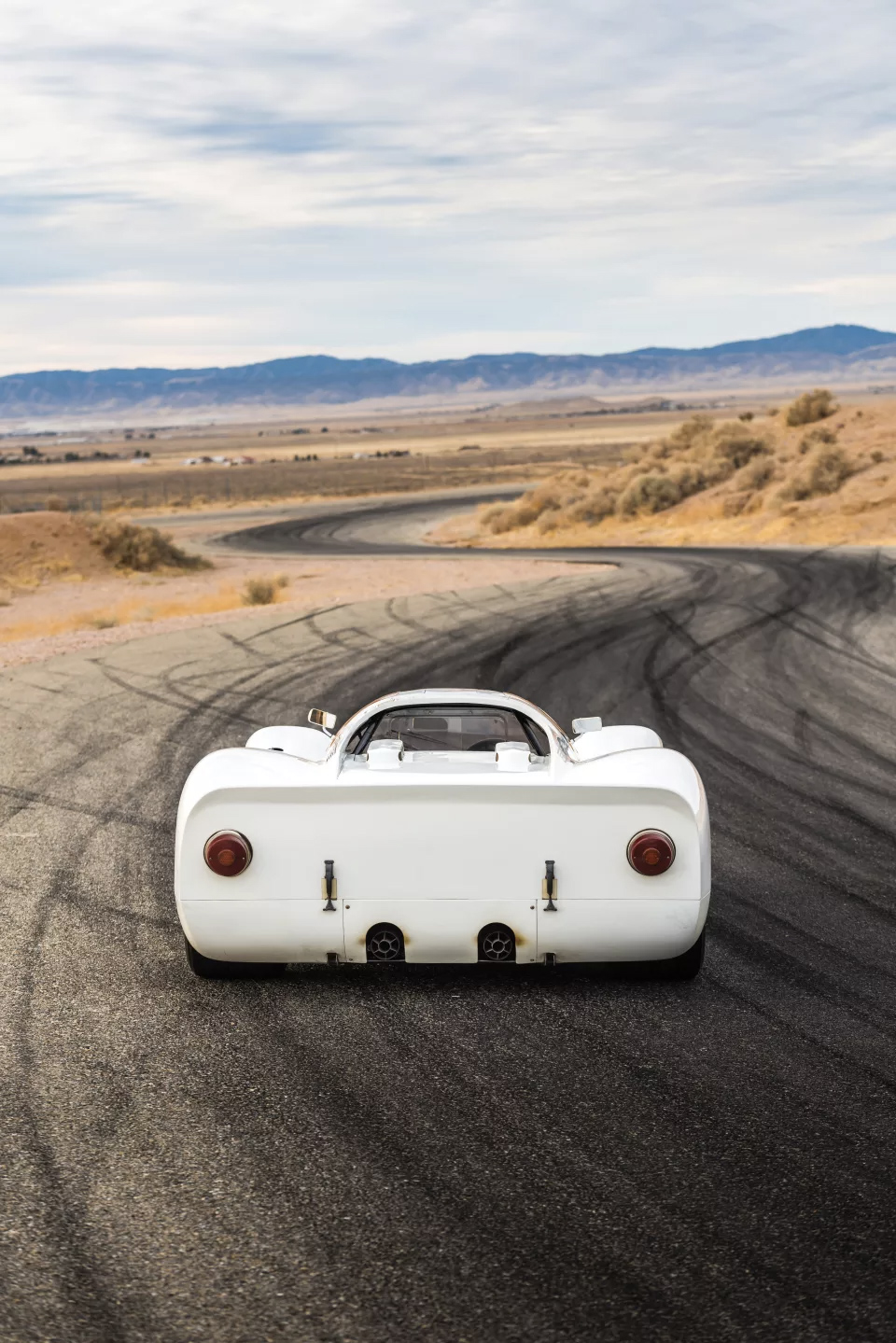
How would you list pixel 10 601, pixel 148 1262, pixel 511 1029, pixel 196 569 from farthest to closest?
1. pixel 196 569
2. pixel 10 601
3. pixel 511 1029
4. pixel 148 1262

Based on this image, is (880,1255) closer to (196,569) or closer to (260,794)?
(260,794)

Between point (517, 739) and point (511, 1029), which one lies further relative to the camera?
point (517, 739)

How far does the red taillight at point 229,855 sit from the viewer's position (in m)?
6.42

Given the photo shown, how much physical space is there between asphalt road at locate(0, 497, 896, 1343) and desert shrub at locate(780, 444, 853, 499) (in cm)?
3441

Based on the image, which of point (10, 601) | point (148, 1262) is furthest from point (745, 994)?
point (10, 601)

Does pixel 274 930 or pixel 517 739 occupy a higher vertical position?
pixel 517 739

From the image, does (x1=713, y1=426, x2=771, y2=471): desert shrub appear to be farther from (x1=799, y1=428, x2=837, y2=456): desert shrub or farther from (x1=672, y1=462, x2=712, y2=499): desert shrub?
(x1=799, y1=428, x2=837, y2=456): desert shrub

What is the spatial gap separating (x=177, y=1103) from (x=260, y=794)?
149cm

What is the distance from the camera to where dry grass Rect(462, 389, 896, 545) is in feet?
135

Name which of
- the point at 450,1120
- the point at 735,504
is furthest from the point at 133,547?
the point at 450,1120

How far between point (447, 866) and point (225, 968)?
128 cm

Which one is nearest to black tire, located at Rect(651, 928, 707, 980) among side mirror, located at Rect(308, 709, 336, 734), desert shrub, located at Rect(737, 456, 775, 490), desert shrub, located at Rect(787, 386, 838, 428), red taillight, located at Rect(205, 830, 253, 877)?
red taillight, located at Rect(205, 830, 253, 877)

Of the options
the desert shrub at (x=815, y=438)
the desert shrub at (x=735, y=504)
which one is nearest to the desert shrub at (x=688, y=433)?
the desert shrub at (x=815, y=438)

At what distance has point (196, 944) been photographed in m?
6.62
